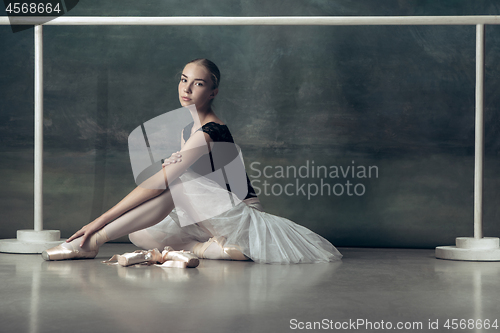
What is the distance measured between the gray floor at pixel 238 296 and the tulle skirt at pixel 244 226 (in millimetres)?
79

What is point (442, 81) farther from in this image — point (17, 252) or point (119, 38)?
point (17, 252)

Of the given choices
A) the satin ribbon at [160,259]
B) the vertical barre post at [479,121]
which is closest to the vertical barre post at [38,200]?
the satin ribbon at [160,259]

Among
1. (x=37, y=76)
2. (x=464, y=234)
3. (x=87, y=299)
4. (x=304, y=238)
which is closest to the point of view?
(x=87, y=299)

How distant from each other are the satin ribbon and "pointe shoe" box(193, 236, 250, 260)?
6.9 inches

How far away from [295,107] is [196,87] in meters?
0.65

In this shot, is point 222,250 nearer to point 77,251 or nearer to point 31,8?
point 77,251

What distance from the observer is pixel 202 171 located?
215 cm

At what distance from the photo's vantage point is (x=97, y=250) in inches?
80.2

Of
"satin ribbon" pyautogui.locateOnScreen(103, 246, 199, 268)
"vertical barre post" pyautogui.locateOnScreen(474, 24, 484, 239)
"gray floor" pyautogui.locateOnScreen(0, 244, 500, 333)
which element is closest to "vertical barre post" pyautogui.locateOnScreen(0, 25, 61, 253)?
"gray floor" pyautogui.locateOnScreen(0, 244, 500, 333)

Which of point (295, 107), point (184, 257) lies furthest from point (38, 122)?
point (295, 107)

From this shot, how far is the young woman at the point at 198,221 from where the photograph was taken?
198 centimetres

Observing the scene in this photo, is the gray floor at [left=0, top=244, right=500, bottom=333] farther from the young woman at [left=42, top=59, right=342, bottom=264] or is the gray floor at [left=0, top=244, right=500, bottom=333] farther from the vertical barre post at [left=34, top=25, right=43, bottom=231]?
the vertical barre post at [left=34, top=25, right=43, bottom=231]

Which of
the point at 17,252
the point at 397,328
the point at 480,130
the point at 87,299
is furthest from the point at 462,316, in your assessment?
the point at 17,252

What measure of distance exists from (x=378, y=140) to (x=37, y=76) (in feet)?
5.11
